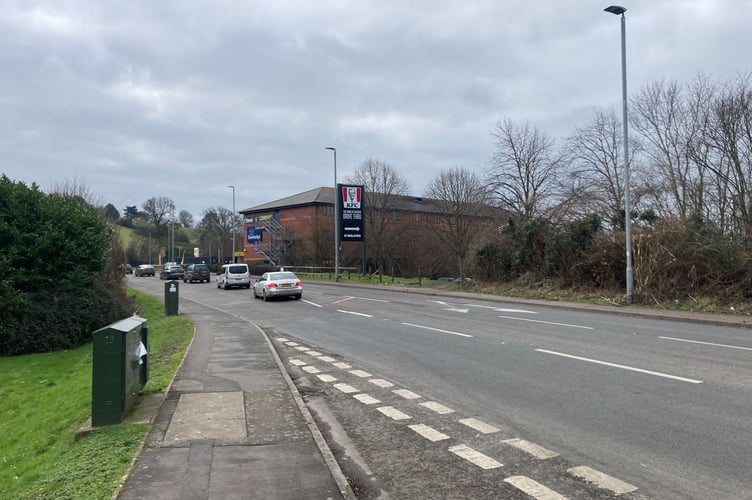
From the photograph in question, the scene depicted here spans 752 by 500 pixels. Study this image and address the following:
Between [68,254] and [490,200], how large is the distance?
31.6 metres

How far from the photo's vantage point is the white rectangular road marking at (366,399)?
7.37 meters

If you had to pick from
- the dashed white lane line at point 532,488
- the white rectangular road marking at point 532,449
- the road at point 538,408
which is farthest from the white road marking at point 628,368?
the dashed white lane line at point 532,488

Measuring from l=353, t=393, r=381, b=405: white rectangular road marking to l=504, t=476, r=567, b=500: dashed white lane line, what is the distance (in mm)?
2996

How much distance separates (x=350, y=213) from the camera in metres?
41.4

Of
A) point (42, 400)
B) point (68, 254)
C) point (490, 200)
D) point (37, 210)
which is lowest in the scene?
point (42, 400)

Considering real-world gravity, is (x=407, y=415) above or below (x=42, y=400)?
above

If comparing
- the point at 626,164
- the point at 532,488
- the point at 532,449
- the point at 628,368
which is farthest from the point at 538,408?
the point at 626,164

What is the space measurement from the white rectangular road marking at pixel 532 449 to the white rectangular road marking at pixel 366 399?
2.24 m

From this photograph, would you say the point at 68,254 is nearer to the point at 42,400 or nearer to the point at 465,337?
the point at 42,400

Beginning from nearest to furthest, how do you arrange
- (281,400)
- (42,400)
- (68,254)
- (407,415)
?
(407,415)
(281,400)
(42,400)
(68,254)

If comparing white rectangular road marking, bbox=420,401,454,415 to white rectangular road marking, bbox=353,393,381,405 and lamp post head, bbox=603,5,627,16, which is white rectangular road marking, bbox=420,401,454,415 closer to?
white rectangular road marking, bbox=353,393,381,405

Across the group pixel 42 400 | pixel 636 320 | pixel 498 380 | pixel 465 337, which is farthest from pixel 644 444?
pixel 636 320

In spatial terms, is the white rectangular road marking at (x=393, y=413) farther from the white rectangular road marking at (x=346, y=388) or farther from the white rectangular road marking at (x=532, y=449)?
the white rectangular road marking at (x=532, y=449)

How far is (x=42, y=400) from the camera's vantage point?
412 inches
